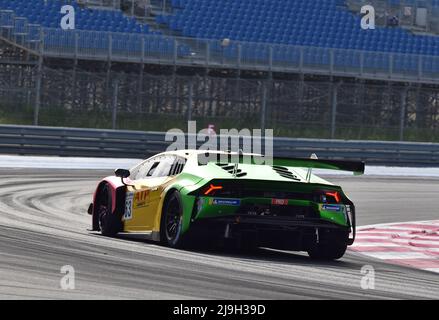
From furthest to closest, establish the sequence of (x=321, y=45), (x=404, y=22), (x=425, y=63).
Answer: (x=404, y=22) → (x=321, y=45) → (x=425, y=63)

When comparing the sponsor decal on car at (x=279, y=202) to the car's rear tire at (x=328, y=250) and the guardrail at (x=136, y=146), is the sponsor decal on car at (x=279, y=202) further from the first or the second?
the guardrail at (x=136, y=146)

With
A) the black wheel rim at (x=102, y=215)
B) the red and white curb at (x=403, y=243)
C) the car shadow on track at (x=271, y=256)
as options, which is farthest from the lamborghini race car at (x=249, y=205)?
the red and white curb at (x=403, y=243)

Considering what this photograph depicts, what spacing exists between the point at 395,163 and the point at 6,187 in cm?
1383

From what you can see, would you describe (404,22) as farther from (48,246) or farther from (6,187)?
(48,246)

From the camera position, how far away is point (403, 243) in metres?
13.2

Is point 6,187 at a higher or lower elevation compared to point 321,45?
lower

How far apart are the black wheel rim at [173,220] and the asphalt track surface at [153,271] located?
17 cm

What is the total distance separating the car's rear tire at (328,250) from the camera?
34.3ft

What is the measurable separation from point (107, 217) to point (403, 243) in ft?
12.0

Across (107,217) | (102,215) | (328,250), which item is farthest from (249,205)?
(102,215)

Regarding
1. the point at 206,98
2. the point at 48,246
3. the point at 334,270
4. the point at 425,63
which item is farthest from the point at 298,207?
the point at 425,63

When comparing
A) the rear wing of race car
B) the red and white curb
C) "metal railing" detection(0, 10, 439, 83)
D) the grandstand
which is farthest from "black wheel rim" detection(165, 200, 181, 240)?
"metal railing" detection(0, 10, 439, 83)

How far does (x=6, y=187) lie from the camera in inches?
674

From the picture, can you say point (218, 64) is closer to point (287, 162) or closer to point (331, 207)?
point (331, 207)
